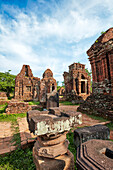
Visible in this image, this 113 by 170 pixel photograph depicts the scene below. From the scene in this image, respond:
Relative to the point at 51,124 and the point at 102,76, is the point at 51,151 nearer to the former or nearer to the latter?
the point at 51,124

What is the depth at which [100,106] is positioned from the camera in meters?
5.38

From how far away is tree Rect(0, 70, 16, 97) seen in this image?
68.5 feet

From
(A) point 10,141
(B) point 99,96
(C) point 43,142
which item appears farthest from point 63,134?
(B) point 99,96

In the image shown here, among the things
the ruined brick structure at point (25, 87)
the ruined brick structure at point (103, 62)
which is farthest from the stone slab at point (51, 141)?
the ruined brick structure at point (25, 87)

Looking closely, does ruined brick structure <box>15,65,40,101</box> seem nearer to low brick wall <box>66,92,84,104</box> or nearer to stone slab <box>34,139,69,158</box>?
low brick wall <box>66,92,84,104</box>

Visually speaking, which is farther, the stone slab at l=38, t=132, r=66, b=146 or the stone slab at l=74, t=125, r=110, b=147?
the stone slab at l=74, t=125, r=110, b=147

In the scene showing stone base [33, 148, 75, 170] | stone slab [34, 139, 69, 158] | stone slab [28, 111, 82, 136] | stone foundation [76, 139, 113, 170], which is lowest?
stone base [33, 148, 75, 170]

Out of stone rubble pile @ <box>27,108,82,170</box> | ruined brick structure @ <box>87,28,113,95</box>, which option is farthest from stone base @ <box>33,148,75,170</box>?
ruined brick structure @ <box>87,28,113,95</box>

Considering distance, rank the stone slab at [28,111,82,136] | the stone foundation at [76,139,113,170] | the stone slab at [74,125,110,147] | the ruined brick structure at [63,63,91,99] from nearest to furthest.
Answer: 1. the stone foundation at [76,139,113,170]
2. the stone slab at [28,111,82,136]
3. the stone slab at [74,125,110,147]
4. the ruined brick structure at [63,63,91,99]

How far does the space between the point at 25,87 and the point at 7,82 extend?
28.7ft

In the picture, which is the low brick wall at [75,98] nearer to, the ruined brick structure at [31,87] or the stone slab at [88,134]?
the ruined brick structure at [31,87]

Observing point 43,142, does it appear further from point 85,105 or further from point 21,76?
point 21,76

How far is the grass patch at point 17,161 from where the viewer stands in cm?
188

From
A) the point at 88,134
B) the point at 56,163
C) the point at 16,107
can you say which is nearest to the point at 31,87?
the point at 16,107
